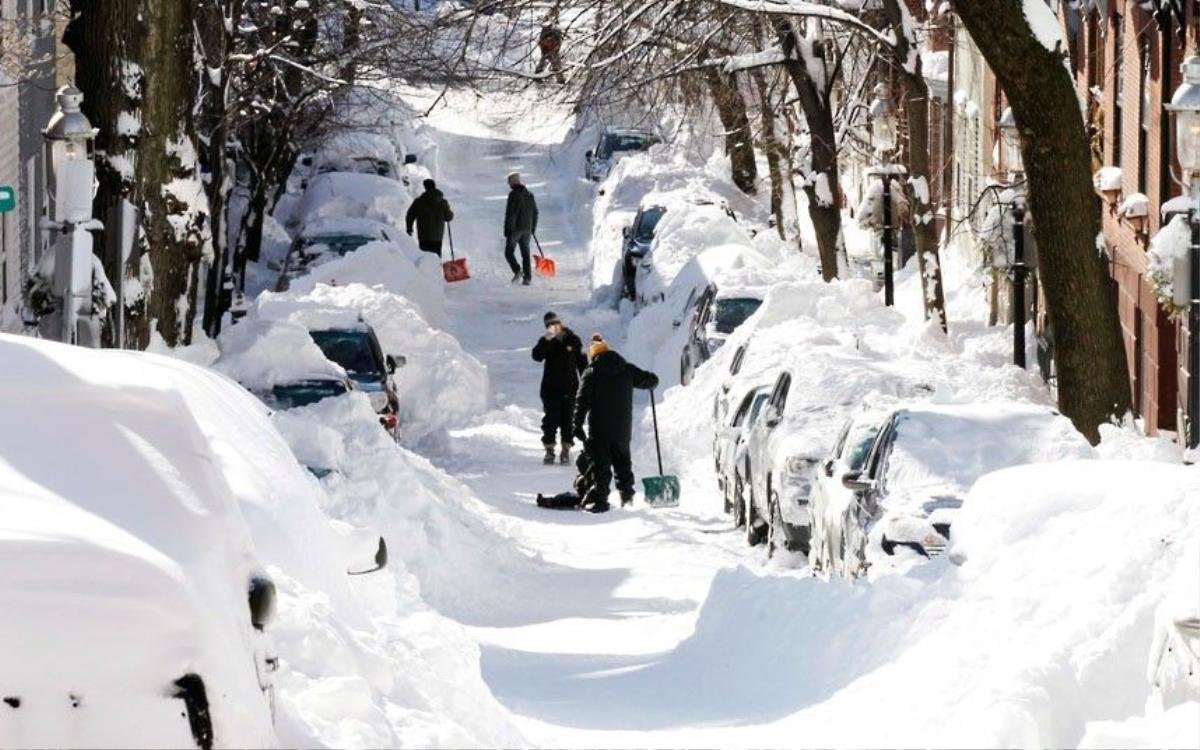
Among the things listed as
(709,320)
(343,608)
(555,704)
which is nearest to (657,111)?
(709,320)

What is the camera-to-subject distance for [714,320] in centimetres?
3114

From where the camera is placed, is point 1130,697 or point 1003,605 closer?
point 1130,697

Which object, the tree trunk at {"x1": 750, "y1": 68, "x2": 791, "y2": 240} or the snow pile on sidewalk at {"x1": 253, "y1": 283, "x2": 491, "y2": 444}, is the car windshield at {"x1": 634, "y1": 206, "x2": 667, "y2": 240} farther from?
the snow pile on sidewalk at {"x1": 253, "y1": 283, "x2": 491, "y2": 444}

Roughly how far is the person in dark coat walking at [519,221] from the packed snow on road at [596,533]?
3230 millimetres

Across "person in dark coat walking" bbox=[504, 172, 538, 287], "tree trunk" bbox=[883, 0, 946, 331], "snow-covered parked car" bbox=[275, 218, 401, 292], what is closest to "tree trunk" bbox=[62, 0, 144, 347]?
"tree trunk" bbox=[883, 0, 946, 331]

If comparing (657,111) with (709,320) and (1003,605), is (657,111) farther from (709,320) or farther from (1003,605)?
(1003,605)

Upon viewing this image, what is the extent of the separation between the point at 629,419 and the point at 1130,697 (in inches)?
564

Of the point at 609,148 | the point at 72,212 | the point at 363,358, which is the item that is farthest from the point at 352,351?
the point at 609,148

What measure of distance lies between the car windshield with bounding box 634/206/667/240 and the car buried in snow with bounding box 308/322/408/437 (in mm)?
14840

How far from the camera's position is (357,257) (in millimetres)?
37656

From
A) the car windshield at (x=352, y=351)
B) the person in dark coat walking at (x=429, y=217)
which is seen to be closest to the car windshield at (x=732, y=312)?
the car windshield at (x=352, y=351)

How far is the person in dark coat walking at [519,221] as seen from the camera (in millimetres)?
41344

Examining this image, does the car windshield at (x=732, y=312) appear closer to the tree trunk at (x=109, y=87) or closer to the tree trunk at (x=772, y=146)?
the tree trunk at (x=772, y=146)

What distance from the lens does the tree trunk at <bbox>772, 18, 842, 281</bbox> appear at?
31609mm
